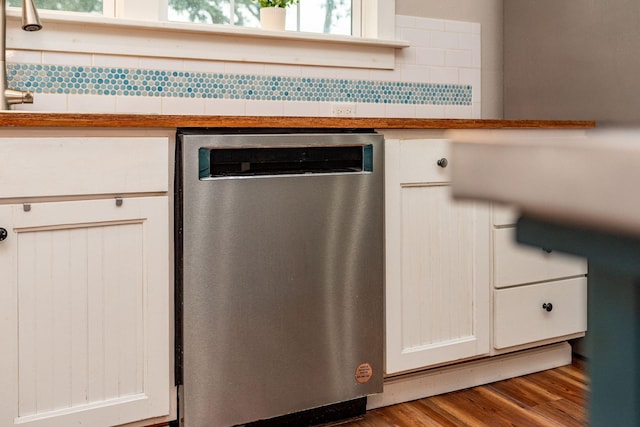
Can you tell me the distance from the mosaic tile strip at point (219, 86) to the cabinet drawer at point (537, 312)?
971mm

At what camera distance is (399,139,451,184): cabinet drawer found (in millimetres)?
1932

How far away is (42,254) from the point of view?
147 centimetres

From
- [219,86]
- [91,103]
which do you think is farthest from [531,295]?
[91,103]

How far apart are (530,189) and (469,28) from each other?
8.94ft

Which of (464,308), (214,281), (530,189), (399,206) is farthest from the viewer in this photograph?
(464,308)

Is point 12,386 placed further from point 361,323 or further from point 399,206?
point 399,206

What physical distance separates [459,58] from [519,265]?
1.12m

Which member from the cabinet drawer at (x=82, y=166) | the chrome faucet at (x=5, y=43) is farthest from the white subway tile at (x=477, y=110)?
the chrome faucet at (x=5, y=43)

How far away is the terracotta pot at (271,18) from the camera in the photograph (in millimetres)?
2426

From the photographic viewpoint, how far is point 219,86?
7.72 feet

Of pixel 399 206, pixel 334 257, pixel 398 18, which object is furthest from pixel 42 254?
pixel 398 18

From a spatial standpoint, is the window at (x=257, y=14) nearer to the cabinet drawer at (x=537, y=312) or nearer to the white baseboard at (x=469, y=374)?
the cabinet drawer at (x=537, y=312)

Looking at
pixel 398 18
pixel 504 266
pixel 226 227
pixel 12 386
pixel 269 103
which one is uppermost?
pixel 398 18

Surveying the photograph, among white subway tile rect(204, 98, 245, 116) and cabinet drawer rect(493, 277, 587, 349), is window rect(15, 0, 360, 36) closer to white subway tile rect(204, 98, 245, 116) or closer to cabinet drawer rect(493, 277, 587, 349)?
white subway tile rect(204, 98, 245, 116)
